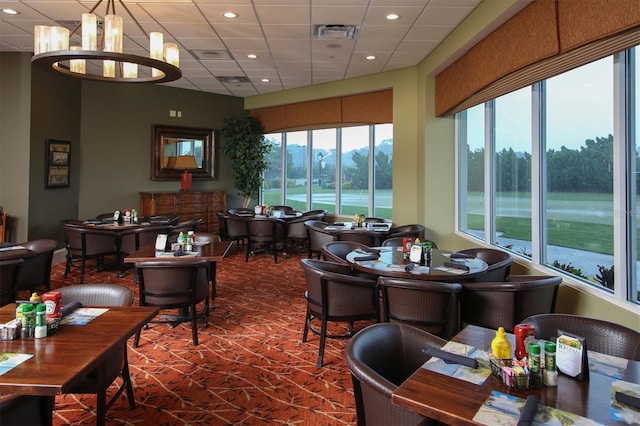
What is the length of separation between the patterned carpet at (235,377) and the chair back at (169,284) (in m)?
0.42

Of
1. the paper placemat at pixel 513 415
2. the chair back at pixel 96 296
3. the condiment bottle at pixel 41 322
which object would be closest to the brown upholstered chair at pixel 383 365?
the paper placemat at pixel 513 415

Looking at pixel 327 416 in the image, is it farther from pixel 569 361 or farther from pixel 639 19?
pixel 639 19

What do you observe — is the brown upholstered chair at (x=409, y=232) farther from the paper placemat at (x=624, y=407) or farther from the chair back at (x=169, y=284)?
the paper placemat at (x=624, y=407)

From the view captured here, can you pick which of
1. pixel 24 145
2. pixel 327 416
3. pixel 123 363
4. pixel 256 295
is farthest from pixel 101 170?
pixel 327 416

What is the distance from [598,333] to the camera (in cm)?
219

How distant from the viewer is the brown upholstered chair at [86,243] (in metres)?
6.23

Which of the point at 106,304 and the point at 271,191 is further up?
the point at 271,191

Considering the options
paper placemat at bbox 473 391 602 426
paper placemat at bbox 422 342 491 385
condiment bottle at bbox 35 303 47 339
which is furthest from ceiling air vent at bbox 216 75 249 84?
paper placemat at bbox 473 391 602 426

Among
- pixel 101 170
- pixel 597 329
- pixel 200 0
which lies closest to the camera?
pixel 597 329

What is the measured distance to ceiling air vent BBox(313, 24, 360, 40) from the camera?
553 cm

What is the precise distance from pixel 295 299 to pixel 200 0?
3706 mm

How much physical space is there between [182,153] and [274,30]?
4907 mm

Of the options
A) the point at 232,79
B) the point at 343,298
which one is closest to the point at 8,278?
the point at 343,298

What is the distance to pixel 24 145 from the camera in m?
6.91
